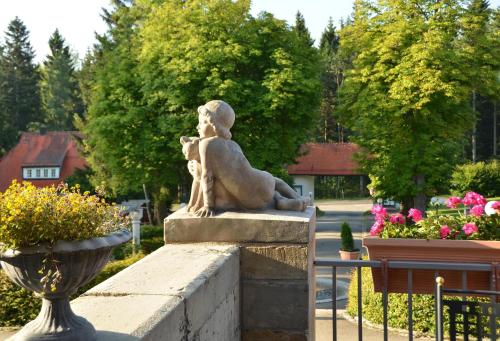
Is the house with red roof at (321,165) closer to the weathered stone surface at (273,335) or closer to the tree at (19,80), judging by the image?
the tree at (19,80)

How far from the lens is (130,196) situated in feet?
111

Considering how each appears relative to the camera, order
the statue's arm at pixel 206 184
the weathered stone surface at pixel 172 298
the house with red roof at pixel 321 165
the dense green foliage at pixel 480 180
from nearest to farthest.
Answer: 1. the weathered stone surface at pixel 172 298
2. the statue's arm at pixel 206 184
3. the dense green foliage at pixel 480 180
4. the house with red roof at pixel 321 165

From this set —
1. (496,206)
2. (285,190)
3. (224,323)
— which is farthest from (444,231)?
(224,323)

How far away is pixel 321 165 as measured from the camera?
3956 centimetres

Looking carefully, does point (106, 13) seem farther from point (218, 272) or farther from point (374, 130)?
point (218, 272)

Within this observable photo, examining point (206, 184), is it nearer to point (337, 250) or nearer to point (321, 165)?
point (337, 250)

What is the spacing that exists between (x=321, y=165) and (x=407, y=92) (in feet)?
69.1

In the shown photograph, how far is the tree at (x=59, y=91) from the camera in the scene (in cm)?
5244

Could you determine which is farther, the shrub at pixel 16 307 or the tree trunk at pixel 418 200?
the tree trunk at pixel 418 200

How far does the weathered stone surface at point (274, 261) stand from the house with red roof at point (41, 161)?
34.6m

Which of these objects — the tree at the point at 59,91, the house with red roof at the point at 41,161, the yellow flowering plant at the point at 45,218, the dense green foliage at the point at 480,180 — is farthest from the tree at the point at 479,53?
the tree at the point at 59,91

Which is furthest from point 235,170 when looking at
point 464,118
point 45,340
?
point 464,118

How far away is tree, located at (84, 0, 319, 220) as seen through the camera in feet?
62.1

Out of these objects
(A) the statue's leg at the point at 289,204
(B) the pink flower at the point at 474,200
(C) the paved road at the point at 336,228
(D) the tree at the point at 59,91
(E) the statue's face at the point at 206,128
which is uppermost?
(D) the tree at the point at 59,91
